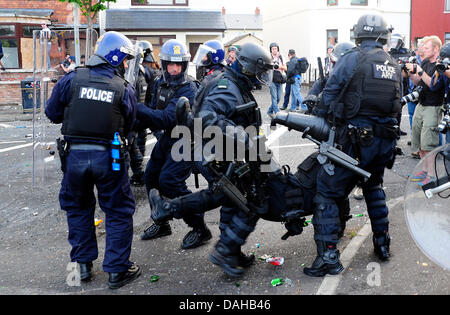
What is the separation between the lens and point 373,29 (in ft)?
13.0

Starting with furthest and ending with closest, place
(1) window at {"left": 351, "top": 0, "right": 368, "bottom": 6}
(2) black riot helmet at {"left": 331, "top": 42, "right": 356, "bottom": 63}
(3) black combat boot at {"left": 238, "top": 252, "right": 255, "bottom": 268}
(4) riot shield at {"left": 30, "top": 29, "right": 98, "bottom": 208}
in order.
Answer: (1) window at {"left": 351, "top": 0, "right": 368, "bottom": 6} < (4) riot shield at {"left": 30, "top": 29, "right": 98, "bottom": 208} < (2) black riot helmet at {"left": 331, "top": 42, "right": 356, "bottom": 63} < (3) black combat boot at {"left": 238, "top": 252, "right": 255, "bottom": 268}

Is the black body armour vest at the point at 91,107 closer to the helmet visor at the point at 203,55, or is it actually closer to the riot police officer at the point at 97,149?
the riot police officer at the point at 97,149

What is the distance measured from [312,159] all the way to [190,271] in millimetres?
1494

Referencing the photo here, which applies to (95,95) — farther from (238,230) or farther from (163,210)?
(238,230)

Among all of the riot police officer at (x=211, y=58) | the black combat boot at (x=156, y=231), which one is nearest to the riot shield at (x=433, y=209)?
the black combat boot at (x=156, y=231)

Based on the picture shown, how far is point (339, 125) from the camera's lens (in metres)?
4.02

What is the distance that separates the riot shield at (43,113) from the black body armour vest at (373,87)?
3.98 meters

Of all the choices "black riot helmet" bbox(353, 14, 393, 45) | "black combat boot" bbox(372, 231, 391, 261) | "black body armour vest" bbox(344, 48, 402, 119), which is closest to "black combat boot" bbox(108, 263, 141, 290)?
"black combat boot" bbox(372, 231, 391, 261)

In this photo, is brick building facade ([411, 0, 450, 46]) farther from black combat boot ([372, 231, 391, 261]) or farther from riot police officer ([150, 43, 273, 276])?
riot police officer ([150, 43, 273, 276])

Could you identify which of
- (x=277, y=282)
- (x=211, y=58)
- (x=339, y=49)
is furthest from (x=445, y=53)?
(x=277, y=282)

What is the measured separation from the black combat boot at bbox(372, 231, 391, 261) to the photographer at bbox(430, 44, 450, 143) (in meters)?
1.21

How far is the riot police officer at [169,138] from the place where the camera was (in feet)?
15.3

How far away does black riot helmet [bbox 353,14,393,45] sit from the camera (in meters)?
3.96
